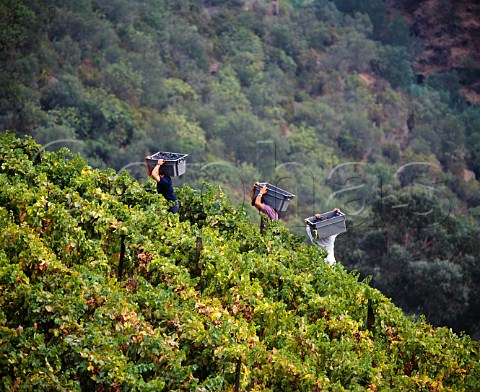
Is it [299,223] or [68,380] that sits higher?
[68,380]

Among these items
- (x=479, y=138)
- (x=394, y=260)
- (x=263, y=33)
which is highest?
(x=394, y=260)

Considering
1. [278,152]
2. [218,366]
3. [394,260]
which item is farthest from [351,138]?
[218,366]

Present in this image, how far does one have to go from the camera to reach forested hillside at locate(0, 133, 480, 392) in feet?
35.6

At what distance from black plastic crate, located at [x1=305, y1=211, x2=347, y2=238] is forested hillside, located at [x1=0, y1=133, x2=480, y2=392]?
0.38m

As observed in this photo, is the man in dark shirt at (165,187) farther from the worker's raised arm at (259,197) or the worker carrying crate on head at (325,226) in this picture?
the worker carrying crate on head at (325,226)

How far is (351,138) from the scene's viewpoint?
55062 mm

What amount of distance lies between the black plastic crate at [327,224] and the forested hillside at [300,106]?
15.4 meters

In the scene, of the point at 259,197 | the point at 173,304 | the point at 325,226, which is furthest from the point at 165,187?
the point at 173,304

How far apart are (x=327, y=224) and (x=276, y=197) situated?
91 cm

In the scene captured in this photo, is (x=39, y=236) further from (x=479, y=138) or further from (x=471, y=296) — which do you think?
(x=479, y=138)

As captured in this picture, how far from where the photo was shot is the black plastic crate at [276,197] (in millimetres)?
15570

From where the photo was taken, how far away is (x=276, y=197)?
15664 mm

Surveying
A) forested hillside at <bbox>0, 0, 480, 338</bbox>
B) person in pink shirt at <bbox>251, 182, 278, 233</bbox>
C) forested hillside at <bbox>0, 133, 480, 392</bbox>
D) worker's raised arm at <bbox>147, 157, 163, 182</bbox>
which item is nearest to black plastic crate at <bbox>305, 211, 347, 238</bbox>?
forested hillside at <bbox>0, 133, 480, 392</bbox>

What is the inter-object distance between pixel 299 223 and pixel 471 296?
12591 millimetres
